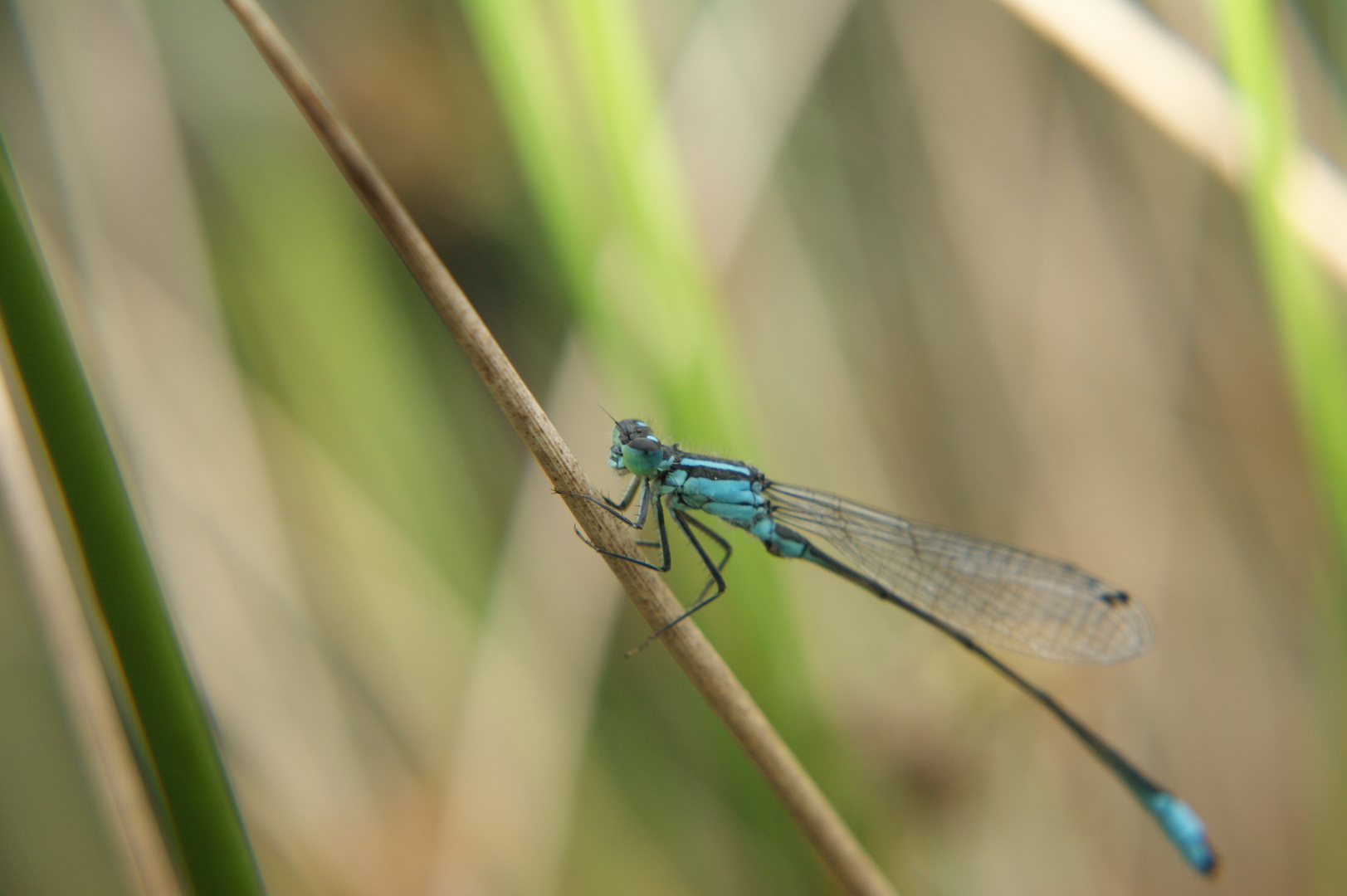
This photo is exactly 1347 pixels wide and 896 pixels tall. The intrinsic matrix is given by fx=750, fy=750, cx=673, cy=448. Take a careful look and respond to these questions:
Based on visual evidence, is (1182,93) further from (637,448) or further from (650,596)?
(650,596)

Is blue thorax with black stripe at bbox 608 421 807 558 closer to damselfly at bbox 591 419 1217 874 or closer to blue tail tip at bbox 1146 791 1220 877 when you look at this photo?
damselfly at bbox 591 419 1217 874

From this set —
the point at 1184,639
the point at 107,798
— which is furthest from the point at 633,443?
the point at 1184,639

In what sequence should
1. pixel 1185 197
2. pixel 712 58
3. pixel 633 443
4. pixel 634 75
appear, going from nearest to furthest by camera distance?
1. pixel 633 443
2. pixel 634 75
3. pixel 712 58
4. pixel 1185 197

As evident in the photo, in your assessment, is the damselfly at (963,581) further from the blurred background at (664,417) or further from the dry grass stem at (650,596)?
the dry grass stem at (650,596)

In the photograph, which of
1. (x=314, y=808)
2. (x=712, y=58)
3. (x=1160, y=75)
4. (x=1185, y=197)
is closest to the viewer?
(x=1160, y=75)

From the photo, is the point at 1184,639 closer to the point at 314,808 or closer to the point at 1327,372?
the point at 1327,372

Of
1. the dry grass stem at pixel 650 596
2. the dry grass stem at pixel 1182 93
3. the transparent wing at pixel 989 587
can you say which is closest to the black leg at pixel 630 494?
the dry grass stem at pixel 650 596

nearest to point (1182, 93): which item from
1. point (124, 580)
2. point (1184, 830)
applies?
point (1184, 830)
